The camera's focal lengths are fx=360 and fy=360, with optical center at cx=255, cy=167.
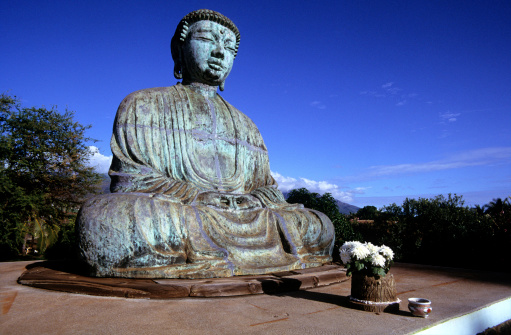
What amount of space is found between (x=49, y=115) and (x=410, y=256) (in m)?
11.1

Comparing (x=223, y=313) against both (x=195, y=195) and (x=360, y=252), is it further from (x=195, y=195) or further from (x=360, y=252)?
(x=195, y=195)

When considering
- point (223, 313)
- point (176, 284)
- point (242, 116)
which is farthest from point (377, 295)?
point (242, 116)

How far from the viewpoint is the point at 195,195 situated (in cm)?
462

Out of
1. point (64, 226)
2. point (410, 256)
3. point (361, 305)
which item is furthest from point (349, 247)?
point (64, 226)

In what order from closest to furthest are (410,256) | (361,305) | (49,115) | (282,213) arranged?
(361,305), (282,213), (410,256), (49,115)

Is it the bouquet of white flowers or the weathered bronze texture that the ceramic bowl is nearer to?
the bouquet of white flowers

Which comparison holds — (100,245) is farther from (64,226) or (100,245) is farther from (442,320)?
(64,226)

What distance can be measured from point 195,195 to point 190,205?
0.24m

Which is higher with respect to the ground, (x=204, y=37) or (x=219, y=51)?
(x=204, y=37)

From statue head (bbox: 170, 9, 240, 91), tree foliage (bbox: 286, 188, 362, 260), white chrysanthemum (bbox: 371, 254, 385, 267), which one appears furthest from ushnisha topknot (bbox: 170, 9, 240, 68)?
white chrysanthemum (bbox: 371, 254, 385, 267)

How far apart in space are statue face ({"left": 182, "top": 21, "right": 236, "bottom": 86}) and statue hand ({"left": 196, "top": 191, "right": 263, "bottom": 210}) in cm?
226

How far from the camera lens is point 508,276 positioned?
4.91 metres

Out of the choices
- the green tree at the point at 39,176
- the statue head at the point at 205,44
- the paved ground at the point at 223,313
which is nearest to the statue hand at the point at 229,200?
the paved ground at the point at 223,313

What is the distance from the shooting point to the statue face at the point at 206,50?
584 centimetres
